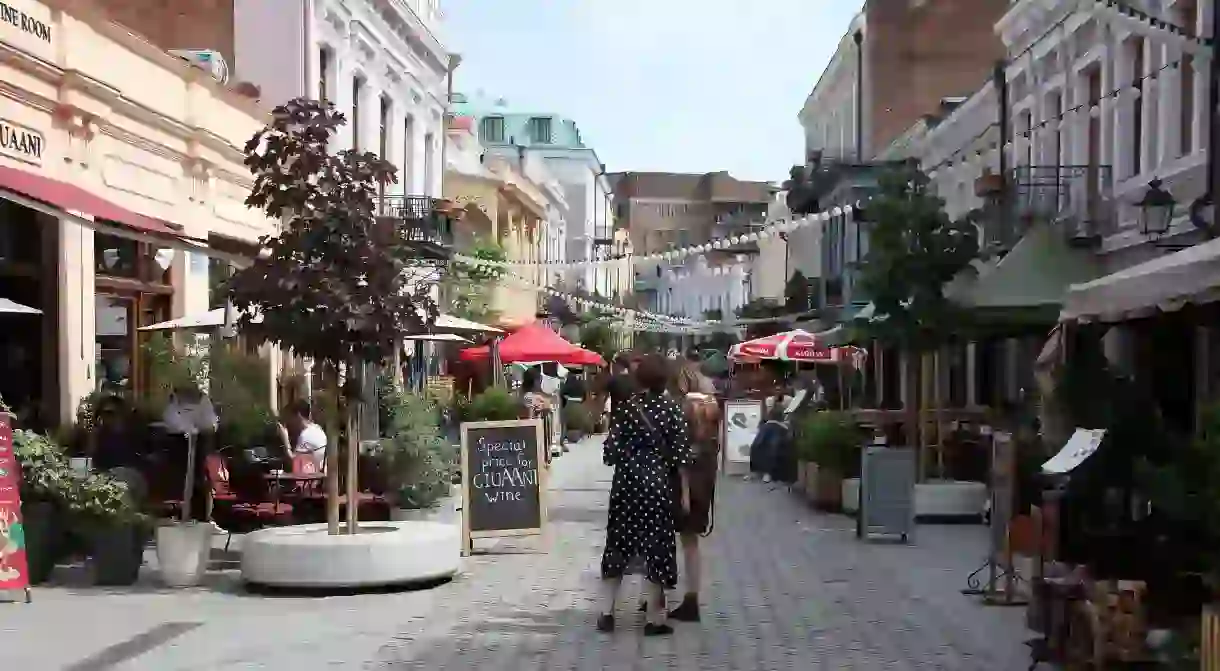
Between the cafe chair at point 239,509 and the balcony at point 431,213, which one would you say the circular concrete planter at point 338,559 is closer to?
the cafe chair at point 239,509

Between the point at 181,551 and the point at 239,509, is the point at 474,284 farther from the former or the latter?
the point at 181,551

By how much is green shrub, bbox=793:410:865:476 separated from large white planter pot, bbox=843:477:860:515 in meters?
0.18

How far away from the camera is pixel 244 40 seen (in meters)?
23.8

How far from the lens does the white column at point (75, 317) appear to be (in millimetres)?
14992

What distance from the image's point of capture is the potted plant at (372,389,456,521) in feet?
49.5

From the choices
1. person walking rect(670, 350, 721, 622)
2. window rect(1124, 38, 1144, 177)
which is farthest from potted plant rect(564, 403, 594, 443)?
person walking rect(670, 350, 721, 622)

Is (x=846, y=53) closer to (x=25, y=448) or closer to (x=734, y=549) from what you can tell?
(x=734, y=549)

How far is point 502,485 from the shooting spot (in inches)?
511

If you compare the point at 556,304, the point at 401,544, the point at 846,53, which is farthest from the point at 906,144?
the point at 401,544

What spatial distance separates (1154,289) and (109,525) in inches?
295

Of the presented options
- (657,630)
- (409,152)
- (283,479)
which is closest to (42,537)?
(283,479)

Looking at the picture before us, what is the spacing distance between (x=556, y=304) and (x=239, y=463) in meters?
36.4

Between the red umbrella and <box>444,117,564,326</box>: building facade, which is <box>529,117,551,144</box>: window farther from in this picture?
the red umbrella

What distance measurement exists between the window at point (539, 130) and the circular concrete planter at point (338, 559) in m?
61.7
